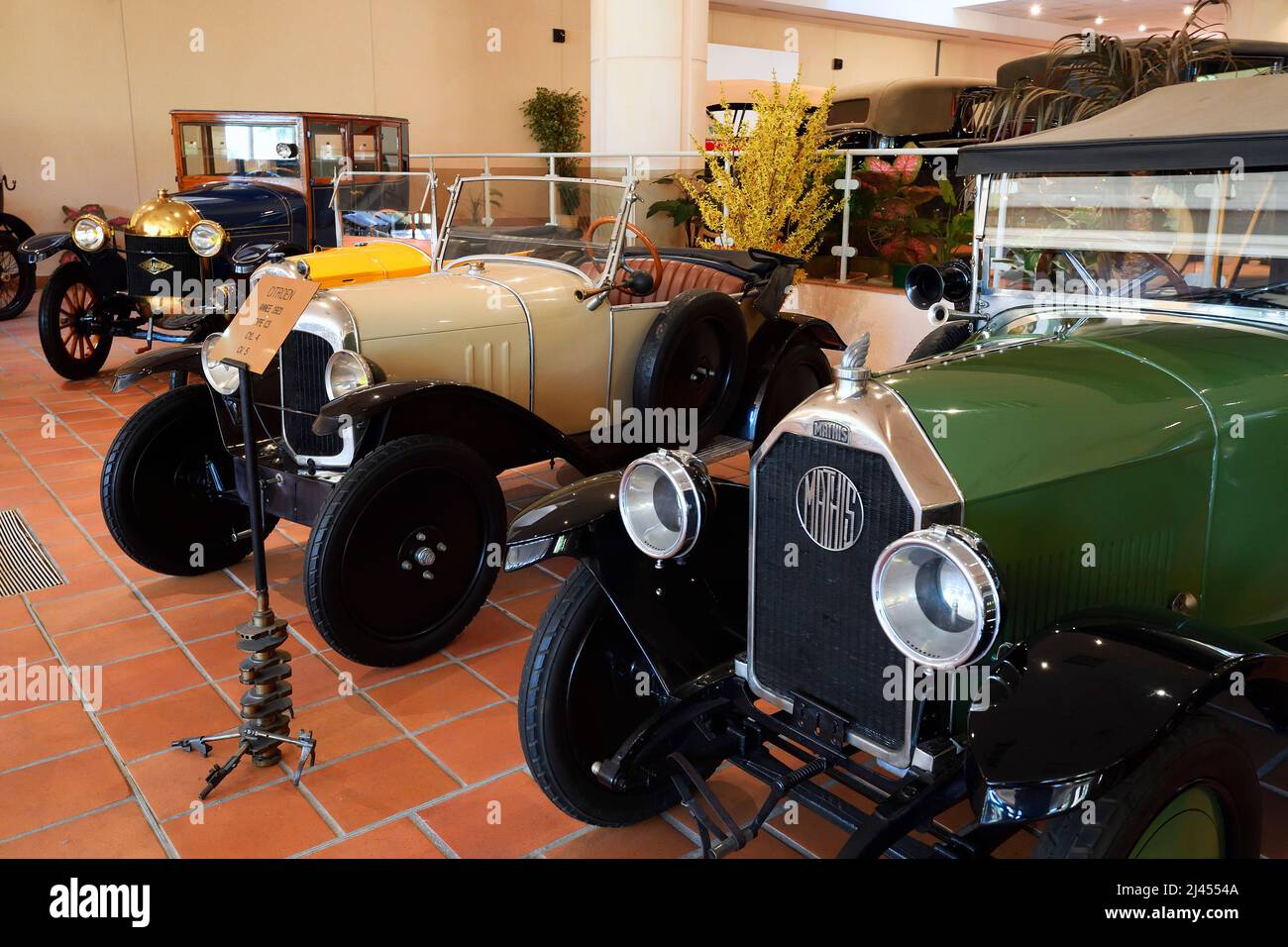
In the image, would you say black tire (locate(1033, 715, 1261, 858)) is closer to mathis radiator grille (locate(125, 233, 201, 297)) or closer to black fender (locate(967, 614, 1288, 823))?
black fender (locate(967, 614, 1288, 823))

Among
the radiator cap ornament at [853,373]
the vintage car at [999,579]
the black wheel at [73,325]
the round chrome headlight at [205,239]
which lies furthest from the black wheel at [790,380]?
the black wheel at [73,325]

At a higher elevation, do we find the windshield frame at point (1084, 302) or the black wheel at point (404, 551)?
the windshield frame at point (1084, 302)

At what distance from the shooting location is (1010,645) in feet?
6.14

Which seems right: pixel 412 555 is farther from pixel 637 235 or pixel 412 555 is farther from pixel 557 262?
pixel 637 235

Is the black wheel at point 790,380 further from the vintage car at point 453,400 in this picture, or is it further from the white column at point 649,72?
the white column at point 649,72

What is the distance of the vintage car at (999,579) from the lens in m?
1.65

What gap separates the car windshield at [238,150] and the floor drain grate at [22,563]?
Result: 501 centimetres

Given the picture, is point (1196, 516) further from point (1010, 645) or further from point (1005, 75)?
point (1005, 75)

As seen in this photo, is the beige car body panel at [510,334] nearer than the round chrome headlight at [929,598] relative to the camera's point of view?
No

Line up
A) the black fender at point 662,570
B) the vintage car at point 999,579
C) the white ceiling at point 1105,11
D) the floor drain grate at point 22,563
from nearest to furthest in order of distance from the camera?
the vintage car at point 999,579
the black fender at point 662,570
the floor drain grate at point 22,563
the white ceiling at point 1105,11

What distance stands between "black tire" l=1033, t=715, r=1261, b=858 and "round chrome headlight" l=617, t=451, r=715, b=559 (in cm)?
85

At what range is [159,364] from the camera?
3.87m

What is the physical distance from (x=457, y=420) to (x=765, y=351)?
189 cm

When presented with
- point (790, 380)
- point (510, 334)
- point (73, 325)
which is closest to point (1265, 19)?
point (790, 380)
